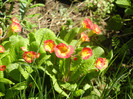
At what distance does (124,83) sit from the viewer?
2.20 m

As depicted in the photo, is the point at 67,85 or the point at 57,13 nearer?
the point at 67,85

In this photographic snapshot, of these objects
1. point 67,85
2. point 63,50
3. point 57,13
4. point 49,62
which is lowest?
point 67,85

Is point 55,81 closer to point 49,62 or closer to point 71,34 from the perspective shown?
point 49,62

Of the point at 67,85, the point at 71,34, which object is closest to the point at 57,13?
the point at 71,34

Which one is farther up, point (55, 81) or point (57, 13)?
point (57, 13)

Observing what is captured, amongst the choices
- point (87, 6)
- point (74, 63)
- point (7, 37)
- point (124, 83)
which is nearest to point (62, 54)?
point (74, 63)

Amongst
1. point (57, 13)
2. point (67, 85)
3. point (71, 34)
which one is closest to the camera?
point (67, 85)

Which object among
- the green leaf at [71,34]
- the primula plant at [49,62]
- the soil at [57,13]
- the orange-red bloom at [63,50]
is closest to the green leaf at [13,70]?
the primula plant at [49,62]

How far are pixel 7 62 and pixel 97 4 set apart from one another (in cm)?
186

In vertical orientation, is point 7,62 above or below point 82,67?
above

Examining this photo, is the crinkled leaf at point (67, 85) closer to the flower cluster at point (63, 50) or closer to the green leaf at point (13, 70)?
the flower cluster at point (63, 50)

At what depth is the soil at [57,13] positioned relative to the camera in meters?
2.79

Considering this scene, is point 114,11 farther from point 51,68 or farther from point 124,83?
point 51,68

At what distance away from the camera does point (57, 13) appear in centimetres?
294
